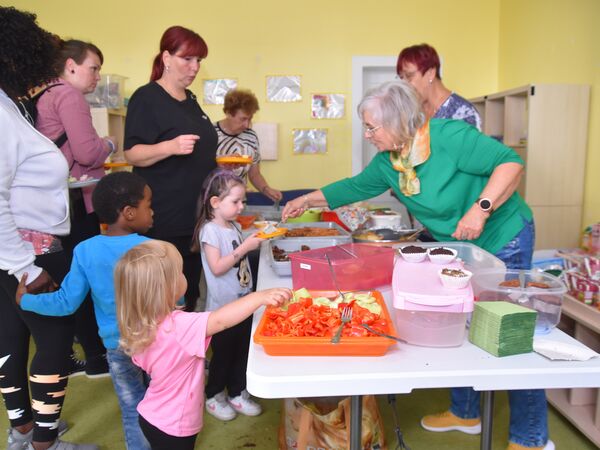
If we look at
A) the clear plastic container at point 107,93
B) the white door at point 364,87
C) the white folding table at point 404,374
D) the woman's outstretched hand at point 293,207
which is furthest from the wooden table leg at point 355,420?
the clear plastic container at point 107,93

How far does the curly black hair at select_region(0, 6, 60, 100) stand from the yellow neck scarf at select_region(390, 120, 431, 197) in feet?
4.00

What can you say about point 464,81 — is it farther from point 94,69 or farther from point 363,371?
point 363,371

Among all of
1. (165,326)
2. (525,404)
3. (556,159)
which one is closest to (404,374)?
(165,326)

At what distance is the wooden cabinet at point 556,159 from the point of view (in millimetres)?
3408

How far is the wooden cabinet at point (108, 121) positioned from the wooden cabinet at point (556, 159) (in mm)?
2989

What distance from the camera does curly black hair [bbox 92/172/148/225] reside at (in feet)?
5.72

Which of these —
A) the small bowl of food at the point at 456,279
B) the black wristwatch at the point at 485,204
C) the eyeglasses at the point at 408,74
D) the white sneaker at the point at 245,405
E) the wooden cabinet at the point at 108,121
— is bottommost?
the white sneaker at the point at 245,405

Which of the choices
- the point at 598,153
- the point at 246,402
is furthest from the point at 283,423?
the point at 598,153

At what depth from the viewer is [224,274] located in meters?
2.15

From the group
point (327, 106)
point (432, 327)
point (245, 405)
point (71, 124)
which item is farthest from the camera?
point (327, 106)

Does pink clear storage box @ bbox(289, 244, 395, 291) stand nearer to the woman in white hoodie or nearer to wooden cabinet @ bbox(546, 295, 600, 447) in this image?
the woman in white hoodie

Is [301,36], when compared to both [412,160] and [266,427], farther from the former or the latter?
[266,427]

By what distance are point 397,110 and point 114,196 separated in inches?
39.8

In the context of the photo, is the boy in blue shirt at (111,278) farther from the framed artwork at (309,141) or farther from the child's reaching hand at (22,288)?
the framed artwork at (309,141)
